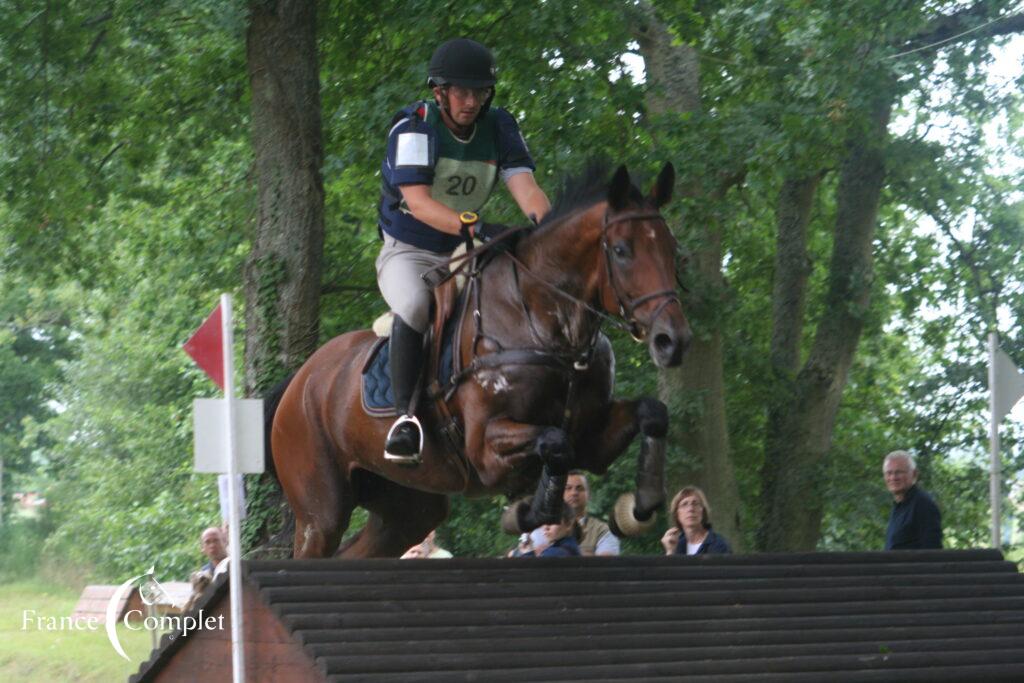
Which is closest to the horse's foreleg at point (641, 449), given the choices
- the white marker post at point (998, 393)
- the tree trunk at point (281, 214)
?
the white marker post at point (998, 393)

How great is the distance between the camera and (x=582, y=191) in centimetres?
630

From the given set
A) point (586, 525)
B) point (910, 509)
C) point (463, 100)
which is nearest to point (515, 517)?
point (463, 100)

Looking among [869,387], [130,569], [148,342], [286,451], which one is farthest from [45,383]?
[286,451]

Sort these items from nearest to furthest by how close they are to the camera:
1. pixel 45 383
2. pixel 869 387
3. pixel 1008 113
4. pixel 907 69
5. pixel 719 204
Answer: pixel 907 69 → pixel 719 204 → pixel 1008 113 → pixel 869 387 → pixel 45 383

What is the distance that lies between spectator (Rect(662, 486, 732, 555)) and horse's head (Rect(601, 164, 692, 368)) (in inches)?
72.4

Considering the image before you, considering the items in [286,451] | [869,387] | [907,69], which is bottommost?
[869,387]

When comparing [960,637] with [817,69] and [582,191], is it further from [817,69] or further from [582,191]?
[817,69]

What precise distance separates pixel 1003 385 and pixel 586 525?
2.40 m

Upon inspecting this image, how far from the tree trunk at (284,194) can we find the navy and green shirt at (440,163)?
3.36 metres

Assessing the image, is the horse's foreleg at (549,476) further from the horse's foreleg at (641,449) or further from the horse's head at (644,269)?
the horse's head at (644,269)

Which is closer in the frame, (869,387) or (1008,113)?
(1008,113)

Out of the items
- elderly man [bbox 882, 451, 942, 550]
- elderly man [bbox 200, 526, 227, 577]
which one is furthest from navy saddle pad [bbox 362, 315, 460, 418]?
elderly man [bbox 882, 451, 942, 550]

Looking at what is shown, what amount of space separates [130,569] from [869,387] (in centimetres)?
1308

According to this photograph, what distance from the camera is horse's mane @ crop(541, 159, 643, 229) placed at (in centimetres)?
621
